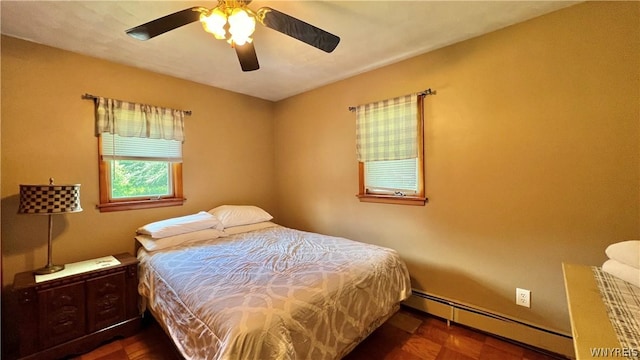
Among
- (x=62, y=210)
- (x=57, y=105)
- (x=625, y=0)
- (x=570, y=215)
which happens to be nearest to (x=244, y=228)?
(x=62, y=210)

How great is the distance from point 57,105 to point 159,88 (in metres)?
0.83

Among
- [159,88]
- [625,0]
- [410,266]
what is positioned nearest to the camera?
[625,0]

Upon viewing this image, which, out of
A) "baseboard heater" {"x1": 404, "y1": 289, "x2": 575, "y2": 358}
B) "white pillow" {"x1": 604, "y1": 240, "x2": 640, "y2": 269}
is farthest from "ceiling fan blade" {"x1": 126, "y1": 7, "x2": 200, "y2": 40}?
"baseboard heater" {"x1": 404, "y1": 289, "x2": 575, "y2": 358}

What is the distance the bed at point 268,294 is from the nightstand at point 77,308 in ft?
0.51

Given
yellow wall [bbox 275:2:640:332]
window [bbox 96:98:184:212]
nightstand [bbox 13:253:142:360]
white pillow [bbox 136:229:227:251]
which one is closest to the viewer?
yellow wall [bbox 275:2:640:332]

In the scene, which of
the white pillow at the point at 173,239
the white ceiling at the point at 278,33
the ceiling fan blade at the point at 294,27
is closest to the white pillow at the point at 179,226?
the white pillow at the point at 173,239

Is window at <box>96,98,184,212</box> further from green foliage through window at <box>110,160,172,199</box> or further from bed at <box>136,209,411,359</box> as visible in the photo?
bed at <box>136,209,411,359</box>

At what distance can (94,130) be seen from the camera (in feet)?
7.60

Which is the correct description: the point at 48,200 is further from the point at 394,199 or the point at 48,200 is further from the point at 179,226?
the point at 394,199

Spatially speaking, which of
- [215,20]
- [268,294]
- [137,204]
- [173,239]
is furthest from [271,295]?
[137,204]

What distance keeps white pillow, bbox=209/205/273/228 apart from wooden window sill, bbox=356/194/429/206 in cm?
124

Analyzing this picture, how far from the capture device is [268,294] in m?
1.39

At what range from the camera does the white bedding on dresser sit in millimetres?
1200

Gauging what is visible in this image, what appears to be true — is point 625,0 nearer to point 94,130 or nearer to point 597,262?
point 597,262
